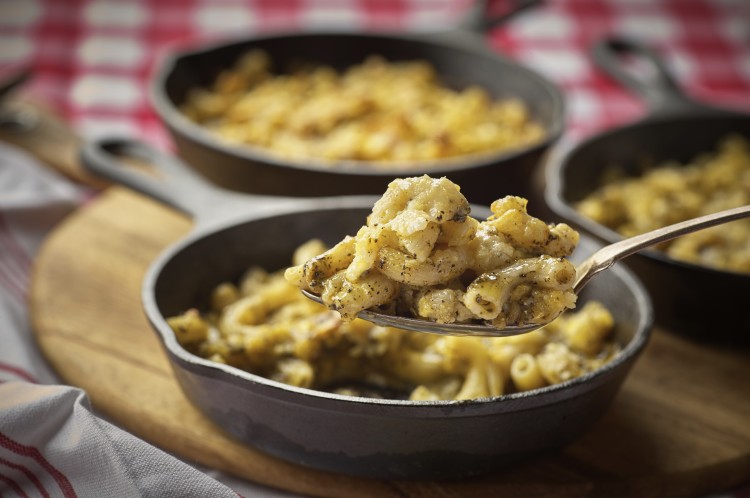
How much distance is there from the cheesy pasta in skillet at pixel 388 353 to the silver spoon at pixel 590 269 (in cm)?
16

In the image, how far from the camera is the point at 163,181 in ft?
6.04

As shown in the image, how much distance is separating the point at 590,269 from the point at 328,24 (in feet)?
8.86

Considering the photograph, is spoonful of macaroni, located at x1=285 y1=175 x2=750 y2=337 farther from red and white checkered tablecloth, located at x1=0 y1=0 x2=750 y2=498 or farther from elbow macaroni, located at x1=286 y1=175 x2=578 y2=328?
red and white checkered tablecloth, located at x1=0 y1=0 x2=750 y2=498

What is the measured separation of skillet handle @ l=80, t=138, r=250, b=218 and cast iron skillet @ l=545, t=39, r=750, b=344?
2.09 ft

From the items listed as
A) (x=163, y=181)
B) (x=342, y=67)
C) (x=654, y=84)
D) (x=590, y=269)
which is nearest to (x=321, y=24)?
(x=342, y=67)

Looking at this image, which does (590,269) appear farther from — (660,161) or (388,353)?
(660,161)

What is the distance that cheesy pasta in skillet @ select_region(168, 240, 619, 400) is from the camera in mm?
1419

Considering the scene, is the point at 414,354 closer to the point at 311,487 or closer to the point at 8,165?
the point at 311,487

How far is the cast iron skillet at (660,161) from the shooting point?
1.66 m

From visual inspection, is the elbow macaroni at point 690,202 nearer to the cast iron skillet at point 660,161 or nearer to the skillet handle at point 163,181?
the cast iron skillet at point 660,161

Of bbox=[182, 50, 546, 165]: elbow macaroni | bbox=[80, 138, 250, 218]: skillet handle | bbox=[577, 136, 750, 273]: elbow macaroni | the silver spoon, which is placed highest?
the silver spoon

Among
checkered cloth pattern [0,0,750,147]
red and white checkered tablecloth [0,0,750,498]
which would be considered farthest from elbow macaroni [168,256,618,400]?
checkered cloth pattern [0,0,750,147]

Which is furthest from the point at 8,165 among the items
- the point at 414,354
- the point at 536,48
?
the point at 536,48

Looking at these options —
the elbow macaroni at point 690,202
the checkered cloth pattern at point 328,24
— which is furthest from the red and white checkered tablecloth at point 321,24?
the elbow macaroni at point 690,202
